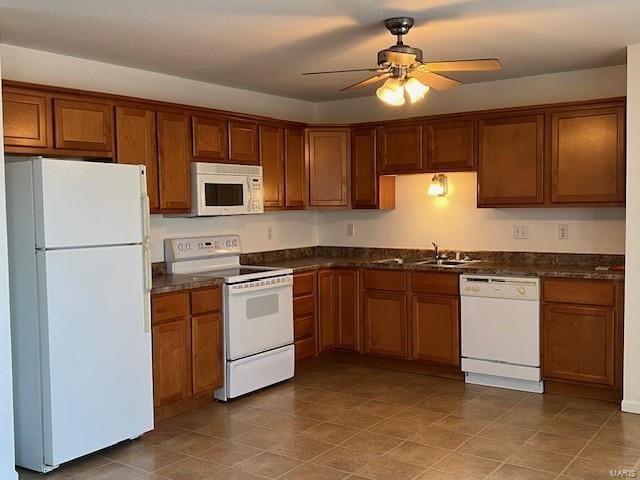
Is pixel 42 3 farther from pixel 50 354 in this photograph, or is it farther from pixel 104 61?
pixel 50 354

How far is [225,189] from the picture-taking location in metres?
4.93

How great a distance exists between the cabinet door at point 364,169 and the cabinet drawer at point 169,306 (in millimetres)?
2076

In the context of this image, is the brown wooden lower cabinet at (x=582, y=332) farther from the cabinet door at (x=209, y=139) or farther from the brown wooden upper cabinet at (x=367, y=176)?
the cabinet door at (x=209, y=139)

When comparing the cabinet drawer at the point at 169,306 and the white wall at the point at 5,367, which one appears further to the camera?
the cabinet drawer at the point at 169,306

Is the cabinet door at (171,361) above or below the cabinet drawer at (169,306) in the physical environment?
below

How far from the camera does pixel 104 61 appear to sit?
14.8 feet

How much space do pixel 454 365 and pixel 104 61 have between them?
3390 mm

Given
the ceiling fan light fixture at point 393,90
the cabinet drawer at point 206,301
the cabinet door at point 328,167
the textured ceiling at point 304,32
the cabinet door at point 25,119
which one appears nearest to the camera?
the textured ceiling at point 304,32

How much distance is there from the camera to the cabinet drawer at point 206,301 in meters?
4.38

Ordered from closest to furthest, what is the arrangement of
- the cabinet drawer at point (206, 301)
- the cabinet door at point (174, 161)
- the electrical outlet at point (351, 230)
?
the cabinet drawer at point (206, 301) → the cabinet door at point (174, 161) → the electrical outlet at point (351, 230)

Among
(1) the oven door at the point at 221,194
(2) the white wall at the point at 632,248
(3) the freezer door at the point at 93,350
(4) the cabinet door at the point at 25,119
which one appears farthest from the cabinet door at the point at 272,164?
(2) the white wall at the point at 632,248

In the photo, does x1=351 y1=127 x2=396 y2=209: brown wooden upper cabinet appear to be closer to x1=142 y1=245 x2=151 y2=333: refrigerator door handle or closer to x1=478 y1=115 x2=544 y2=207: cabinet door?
x1=478 y1=115 x2=544 y2=207: cabinet door

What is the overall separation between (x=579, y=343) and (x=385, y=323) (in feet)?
5.03

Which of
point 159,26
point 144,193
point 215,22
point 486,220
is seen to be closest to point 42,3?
point 159,26
